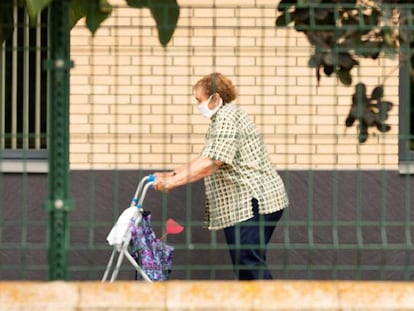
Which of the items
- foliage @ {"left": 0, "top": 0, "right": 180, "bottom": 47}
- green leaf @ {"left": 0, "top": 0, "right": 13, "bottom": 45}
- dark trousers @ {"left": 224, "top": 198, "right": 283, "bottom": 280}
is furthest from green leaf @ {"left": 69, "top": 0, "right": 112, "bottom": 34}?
dark trousers @ {"left": 224, "top": 198, "right": 283, "bottom": 280}

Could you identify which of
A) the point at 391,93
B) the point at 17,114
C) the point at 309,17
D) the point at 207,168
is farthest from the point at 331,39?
the point at 17,114

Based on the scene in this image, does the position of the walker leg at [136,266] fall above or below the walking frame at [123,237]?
below

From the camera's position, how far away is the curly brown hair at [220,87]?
8637mm

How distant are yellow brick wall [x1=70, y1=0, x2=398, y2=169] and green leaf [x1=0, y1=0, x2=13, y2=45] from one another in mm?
346

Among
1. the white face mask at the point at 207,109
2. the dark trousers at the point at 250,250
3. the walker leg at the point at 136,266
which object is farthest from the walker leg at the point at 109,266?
the white face mask at the point at 207,109

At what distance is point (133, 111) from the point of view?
8305mm

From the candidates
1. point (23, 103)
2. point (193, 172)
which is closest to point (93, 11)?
point (193, 172)

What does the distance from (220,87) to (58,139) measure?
2254mm

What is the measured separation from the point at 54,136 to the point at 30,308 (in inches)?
30.1

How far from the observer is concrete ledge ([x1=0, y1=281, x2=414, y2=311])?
21.8 ft

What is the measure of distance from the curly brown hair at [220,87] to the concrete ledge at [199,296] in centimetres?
213

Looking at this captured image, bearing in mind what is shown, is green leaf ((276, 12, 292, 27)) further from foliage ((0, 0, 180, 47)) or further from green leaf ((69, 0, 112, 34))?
green leaf ((69, 0, 112, 34))

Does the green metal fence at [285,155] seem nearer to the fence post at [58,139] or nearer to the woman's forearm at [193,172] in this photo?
the fence post at [58,139]

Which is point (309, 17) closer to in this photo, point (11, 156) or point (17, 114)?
point (11, 156)
